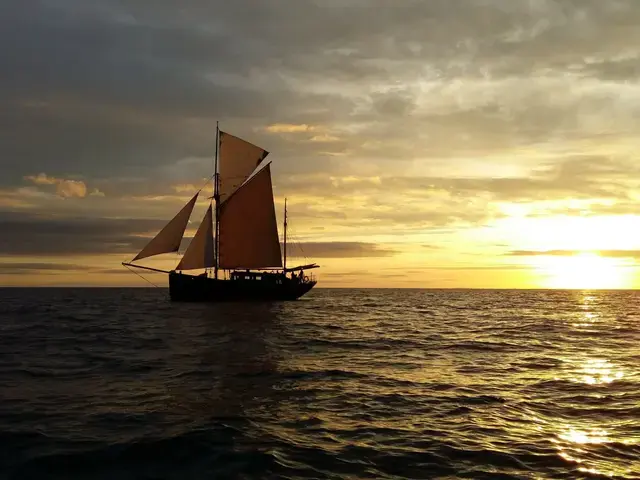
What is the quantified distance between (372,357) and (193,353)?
8.17m

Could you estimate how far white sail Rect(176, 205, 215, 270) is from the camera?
6962 centimetres

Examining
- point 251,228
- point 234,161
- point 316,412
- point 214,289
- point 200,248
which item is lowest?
point 316,412

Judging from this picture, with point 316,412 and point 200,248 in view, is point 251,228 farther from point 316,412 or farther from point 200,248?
point 316,412

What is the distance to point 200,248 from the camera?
70.4 metres

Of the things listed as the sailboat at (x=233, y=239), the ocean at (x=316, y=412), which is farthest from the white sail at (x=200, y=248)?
the ocean at (x=316, y=412)

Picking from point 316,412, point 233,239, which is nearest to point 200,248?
point 233,239

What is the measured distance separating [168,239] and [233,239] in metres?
10.3

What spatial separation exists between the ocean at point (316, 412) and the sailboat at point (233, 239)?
137 feet

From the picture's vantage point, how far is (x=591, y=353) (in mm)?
26766

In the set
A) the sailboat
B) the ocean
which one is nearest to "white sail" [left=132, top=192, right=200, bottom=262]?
the sailboat

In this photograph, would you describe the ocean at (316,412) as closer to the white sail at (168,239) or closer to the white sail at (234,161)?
the white sail at (168,239)

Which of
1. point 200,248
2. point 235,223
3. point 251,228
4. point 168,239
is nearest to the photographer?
point 168,239

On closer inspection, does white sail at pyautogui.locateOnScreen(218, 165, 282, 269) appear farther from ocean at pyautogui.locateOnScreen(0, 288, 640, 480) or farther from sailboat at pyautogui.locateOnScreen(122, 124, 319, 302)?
ocean at pyautogui.locateOnScreen(0, 288, 640, 480)

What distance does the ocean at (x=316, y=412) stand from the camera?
1014 cm
